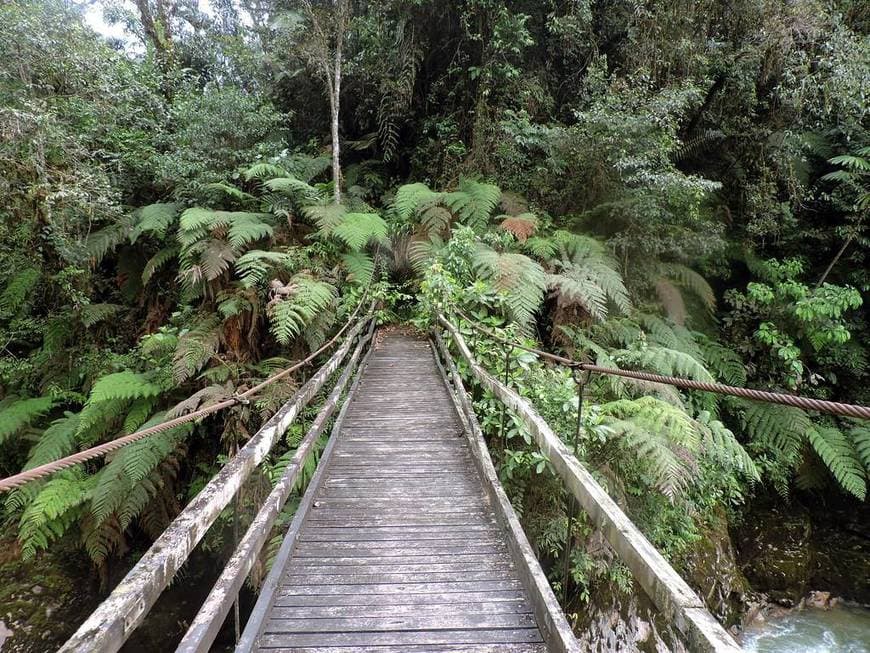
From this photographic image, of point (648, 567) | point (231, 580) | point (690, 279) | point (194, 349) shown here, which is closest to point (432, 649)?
point (231, 580)

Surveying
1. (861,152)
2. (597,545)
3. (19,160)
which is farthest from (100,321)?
(861,152)

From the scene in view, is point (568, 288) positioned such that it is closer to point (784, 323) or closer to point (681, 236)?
point (681, 236)

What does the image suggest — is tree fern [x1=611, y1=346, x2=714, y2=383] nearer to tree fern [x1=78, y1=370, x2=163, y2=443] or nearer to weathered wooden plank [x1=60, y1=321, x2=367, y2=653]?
weathered wooden plank [x1=60, y1=321, x2=367, y2=653]

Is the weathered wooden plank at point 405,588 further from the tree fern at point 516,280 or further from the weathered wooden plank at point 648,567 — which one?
the tree fern at point 516,280

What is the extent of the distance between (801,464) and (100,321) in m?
10.6

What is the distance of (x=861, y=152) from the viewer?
704cm

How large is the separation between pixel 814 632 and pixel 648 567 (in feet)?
21.6

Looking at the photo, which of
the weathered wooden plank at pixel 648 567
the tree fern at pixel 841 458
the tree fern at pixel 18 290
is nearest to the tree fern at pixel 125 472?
the tree fern at pixel 18 290

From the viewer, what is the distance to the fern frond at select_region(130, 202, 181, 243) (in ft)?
20.9

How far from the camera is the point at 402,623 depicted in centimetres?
192

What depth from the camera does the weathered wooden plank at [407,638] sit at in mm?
1826

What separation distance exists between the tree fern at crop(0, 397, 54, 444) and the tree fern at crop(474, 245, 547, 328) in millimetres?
5907

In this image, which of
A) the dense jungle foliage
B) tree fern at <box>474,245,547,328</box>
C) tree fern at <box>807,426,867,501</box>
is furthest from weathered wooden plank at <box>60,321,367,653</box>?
tree fern at <box>807,426,867,501</box>

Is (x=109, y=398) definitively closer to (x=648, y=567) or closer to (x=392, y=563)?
(x=392, y=563)
